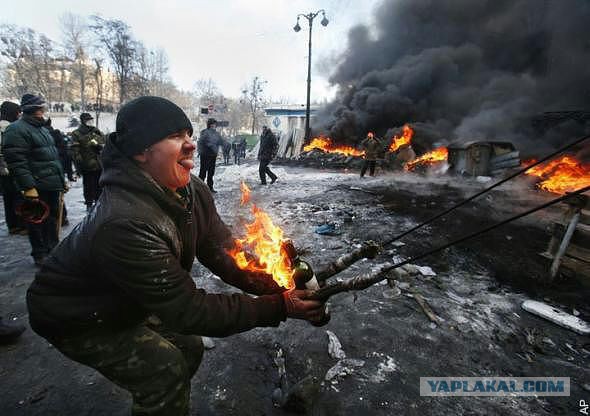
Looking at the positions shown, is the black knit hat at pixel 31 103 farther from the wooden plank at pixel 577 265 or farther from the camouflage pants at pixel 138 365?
the wooden plank at pixel 577 265

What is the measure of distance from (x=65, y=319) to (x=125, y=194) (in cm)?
72

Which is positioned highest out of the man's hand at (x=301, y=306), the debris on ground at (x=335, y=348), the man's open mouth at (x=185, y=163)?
the man's open mouth at (x=185, y=163)

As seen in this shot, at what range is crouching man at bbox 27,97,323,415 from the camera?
4.61 ft

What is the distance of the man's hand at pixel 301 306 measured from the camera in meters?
1.71

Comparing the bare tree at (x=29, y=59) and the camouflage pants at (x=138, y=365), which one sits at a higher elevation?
the bare tree at (x=29, y=59)

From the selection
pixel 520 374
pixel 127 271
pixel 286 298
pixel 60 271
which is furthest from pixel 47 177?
pixel 520 374

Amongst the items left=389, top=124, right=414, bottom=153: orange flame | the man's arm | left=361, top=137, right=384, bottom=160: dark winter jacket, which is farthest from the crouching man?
left=389, top=124, right=414, bottom=153: orange flame

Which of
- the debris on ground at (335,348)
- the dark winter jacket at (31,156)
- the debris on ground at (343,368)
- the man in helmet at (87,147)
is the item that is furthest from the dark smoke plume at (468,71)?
the dark winter jacket at (31,156)

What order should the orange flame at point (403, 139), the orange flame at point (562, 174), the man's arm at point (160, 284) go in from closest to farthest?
the man's arm at point (160, 284) < the orange flame at point (562, 174) < the orange flame at point (403, 139)

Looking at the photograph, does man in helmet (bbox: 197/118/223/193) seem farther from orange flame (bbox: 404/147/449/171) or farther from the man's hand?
orange flame (bbox: 404/147/449/171)

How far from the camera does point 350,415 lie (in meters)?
2.27

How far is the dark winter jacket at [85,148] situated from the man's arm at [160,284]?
629cm

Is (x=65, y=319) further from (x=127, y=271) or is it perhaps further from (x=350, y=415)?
(x=350, y=415)

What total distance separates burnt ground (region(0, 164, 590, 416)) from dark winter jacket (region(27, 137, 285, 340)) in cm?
117
